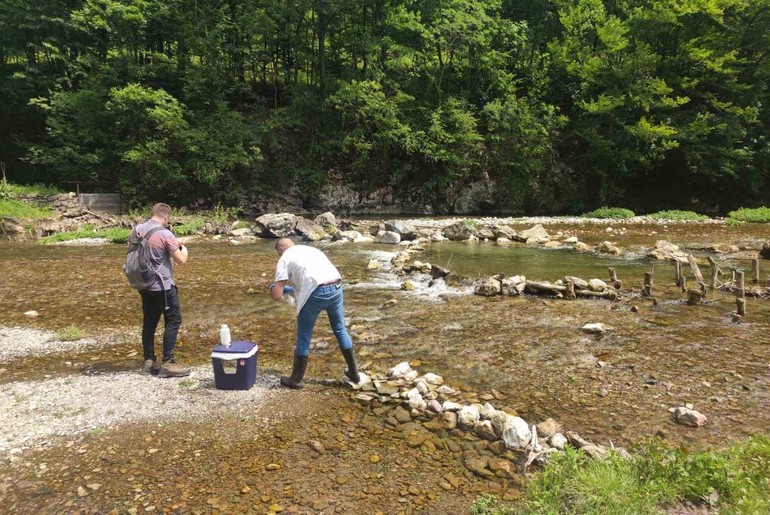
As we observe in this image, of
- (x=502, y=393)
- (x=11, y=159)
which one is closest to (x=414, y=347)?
(x=502, y=393)

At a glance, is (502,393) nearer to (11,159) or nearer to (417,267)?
(417,267)

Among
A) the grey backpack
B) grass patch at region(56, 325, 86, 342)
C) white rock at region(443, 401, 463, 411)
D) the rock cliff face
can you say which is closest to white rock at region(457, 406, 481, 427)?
white rock at region(443, 401, 463, 411)

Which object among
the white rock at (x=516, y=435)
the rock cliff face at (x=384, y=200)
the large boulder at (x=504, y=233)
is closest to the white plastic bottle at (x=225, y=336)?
the white rock at (x=516, y=435)

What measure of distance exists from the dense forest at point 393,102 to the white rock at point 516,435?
27591 mm

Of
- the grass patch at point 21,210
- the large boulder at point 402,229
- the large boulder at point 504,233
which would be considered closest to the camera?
the large boulder at point 504,233

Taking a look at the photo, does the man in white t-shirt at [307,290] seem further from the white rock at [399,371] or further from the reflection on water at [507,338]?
the reflection on water at [507,338]

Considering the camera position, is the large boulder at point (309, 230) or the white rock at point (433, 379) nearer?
the white rock at point (433, 379)

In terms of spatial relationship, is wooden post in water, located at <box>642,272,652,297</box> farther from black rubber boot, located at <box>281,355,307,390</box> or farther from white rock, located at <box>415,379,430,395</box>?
black rubber boot, located at <box>281,355,307,390</box>

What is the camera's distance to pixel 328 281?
5.34m

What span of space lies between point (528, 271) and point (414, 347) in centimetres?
721

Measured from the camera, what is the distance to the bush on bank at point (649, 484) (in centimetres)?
305

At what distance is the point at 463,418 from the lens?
4676 mm

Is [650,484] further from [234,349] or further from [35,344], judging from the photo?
[35,344]

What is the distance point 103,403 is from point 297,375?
2260mm
